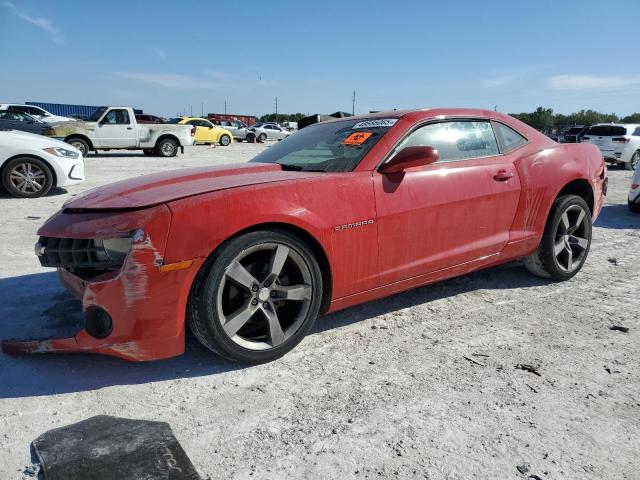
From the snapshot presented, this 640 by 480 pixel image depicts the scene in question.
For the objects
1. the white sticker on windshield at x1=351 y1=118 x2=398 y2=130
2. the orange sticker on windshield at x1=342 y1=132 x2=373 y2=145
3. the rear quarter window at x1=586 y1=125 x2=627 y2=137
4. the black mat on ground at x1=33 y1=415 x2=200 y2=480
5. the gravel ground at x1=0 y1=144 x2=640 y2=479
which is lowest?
the black mat on ground at x1=33 y1=415 x2=200 y2=480

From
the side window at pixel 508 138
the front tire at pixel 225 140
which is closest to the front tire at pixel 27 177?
the side window at pixel 508 138

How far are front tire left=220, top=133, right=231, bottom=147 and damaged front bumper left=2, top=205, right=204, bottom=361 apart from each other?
999 inches

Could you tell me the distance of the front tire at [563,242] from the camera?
3832mm

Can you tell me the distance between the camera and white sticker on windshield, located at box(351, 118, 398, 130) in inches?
126

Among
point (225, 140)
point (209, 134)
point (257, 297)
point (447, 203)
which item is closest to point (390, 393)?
point (257, 297)

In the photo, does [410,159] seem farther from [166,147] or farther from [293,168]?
[166,147]

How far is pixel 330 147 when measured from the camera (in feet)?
10.7

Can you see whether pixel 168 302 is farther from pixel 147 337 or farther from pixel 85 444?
pixel 85 444

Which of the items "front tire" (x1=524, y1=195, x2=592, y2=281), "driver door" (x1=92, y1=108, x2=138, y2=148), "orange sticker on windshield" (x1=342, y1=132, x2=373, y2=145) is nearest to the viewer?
"orange sticker on windshield" (x1=342, y1=132, x2=373, y2=145)

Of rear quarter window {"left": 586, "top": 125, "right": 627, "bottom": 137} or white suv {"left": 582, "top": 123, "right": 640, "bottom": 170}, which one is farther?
rear quarter window {"left": 586, "top": 125, "right": 627, "bottom": 137}

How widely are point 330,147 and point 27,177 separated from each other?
6.64 meters

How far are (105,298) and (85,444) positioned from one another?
0.63 m

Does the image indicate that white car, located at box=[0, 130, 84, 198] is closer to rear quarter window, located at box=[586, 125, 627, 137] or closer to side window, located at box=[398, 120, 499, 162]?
side window, located at box=[398, 120, 499, 162]

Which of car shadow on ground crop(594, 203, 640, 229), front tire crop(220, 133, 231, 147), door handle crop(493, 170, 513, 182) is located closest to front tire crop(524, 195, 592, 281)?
door handle crop(493, 170, 513, 182)
